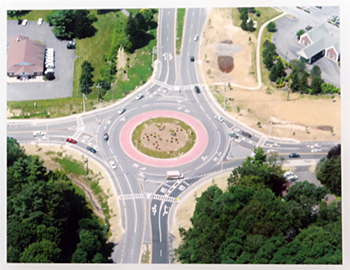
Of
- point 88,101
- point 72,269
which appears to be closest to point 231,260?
point 72,269

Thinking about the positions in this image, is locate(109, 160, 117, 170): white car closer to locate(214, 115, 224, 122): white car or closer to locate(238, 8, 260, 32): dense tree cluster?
locate(214, 115, 224, 122): white car

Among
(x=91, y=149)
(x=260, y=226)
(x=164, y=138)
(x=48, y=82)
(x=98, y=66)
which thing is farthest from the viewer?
(x=98, y=66)

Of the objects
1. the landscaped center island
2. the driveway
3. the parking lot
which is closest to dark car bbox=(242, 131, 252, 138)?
the landscaped center island

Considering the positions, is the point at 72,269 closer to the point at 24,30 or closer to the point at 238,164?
the point at 238,164

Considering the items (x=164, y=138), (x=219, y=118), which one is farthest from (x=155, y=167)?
(x=219, y=118)

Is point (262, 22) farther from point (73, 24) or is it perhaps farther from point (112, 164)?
point (112, 164)

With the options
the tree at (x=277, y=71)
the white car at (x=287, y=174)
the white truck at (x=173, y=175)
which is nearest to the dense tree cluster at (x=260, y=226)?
the white car at (x=287, y=174)
